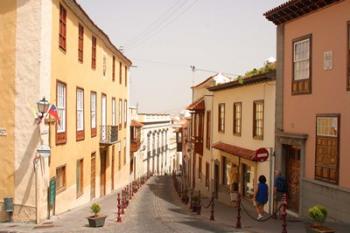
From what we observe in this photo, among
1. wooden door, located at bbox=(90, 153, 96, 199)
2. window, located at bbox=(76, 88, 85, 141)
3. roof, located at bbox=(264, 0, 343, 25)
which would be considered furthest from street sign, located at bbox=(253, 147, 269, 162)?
wooden door, located at bbox=(90, 153, 96, 199)

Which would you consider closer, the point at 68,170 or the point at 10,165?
the point at 10,165

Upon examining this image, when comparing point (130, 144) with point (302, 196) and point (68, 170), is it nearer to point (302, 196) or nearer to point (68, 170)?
point (68, 170)

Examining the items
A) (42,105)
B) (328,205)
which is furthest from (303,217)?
(42,105)

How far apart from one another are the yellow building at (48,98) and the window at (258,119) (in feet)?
24.7

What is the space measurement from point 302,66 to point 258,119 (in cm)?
483

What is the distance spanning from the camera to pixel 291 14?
1650 cm

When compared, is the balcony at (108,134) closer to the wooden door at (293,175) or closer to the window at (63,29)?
the window at (63,29)

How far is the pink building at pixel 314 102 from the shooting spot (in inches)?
530

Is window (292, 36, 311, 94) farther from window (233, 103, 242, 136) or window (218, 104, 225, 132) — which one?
window (218, 104, 225, 132)

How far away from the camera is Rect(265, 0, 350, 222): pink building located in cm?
1345

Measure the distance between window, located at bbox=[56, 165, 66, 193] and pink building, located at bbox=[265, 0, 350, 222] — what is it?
8086 millimetres

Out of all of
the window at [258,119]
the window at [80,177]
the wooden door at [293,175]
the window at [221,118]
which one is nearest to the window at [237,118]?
the window at [258,119]

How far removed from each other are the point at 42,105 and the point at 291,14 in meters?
8.74

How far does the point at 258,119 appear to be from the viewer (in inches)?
802
